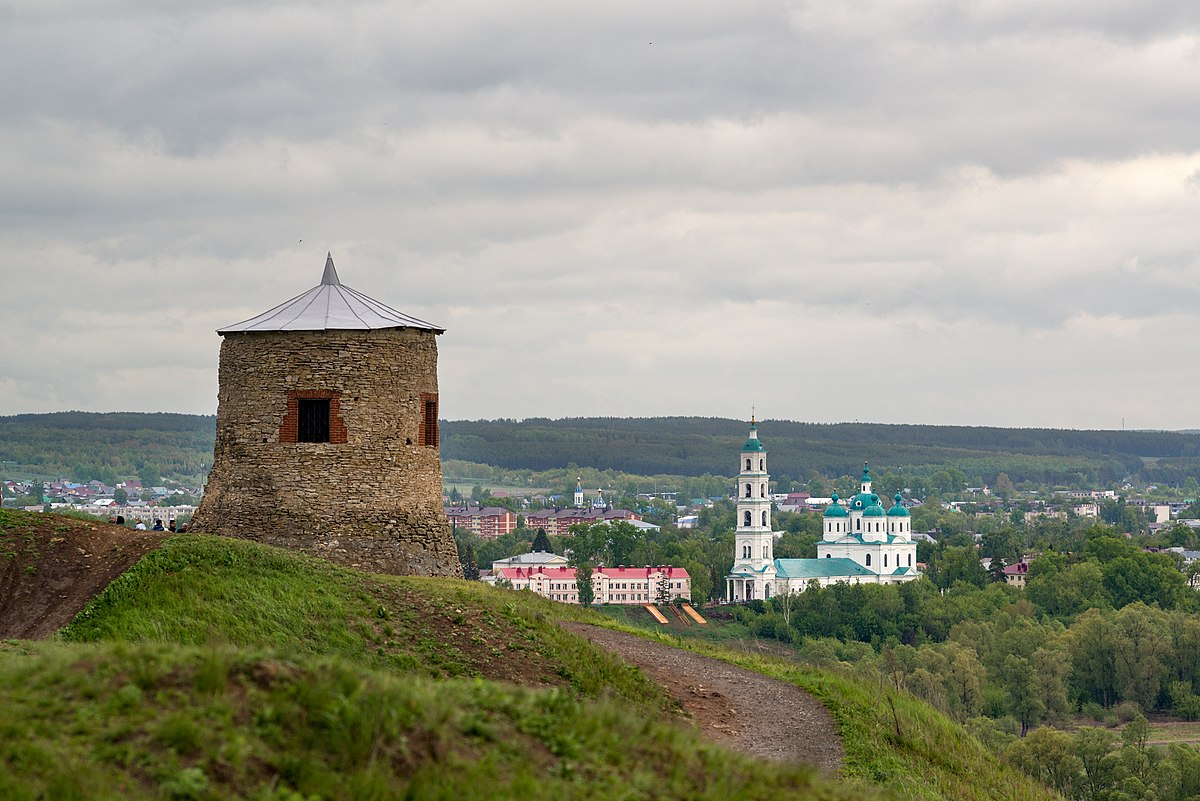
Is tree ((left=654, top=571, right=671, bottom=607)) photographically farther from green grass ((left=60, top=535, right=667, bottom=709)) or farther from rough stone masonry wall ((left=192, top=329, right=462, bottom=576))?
green grass ((left=60, top=535, right=667, bottom=709))

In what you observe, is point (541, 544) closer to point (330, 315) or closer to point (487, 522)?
point (487, 522)

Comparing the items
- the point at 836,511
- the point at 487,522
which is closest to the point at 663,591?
the point at 836,511

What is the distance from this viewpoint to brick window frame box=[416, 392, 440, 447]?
20.5 metres

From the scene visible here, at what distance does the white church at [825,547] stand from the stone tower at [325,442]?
93.5 m

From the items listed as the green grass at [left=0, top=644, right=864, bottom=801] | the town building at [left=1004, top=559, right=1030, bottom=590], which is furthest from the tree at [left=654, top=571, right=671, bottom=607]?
the green grass at [left=0, top=644, right=864, bottom=801]

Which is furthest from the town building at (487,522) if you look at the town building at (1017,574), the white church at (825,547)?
the town building at (1017,574)

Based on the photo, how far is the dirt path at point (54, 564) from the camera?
14297 millimetres

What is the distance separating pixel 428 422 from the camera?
68.3 ft

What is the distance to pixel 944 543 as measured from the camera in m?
126

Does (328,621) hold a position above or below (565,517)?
above

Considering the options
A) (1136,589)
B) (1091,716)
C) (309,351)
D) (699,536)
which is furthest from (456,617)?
(699,536)

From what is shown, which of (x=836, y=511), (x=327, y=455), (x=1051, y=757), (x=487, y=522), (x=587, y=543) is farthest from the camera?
(x=487, y=522)

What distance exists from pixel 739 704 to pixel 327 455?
6.91 m

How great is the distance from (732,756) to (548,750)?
1.11 m
